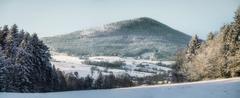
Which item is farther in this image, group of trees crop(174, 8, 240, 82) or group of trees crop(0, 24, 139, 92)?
group of trees crop(0, 24, 139, 92)

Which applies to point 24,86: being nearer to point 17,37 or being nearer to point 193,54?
point 17,37

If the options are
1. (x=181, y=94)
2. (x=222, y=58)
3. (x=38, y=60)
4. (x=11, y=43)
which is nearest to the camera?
(x=181, y=94)

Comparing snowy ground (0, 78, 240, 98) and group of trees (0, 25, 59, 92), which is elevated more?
group of trees (0, 25, 59, 92)

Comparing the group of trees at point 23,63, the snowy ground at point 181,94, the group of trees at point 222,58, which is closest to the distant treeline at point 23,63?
the group of trees at point 23,63

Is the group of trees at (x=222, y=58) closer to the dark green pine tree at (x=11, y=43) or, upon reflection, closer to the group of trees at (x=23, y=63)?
the group of trees at (x=23, y=63)

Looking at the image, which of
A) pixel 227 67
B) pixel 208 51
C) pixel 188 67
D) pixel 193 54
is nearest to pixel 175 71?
pixel 193 54

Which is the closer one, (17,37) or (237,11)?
(237,11)

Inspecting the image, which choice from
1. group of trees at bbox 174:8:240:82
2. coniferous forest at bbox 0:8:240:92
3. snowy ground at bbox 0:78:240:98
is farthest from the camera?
coniferous forest at bbox 0:8:240:92

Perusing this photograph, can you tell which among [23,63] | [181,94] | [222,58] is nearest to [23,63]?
[23,63]

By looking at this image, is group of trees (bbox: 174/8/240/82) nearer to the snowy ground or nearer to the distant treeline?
the distant treeline

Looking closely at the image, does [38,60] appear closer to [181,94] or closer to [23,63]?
[23,63]

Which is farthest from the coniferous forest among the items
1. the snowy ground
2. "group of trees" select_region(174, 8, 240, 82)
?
the snowy ground
